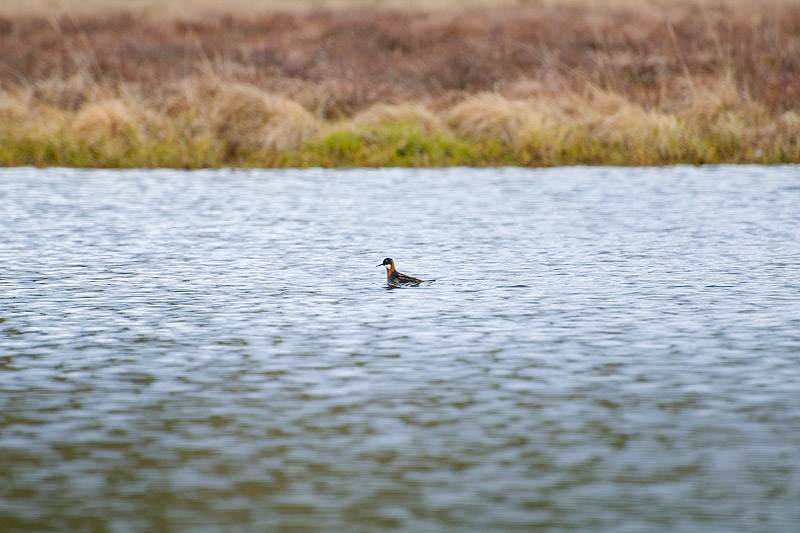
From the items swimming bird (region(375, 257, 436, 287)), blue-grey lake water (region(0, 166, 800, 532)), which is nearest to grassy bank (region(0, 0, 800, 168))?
blue-grey lake water (region(0, 166, 800, 532))

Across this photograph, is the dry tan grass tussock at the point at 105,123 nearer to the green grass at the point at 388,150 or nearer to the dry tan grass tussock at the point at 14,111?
the green grass at the point at 388,150

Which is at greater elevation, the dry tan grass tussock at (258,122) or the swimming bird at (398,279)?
Answer: the dry tan grass tussock at (258,122)

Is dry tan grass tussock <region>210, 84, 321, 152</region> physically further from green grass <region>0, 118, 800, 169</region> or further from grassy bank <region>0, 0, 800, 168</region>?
green grass <region>0, 118, 800, 169</region>

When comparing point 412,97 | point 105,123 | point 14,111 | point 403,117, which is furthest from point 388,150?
point 14,111

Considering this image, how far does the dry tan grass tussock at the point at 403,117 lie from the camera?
2228 centimetres

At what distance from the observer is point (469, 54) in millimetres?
29469

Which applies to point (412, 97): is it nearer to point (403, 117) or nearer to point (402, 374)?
point (403, 117)

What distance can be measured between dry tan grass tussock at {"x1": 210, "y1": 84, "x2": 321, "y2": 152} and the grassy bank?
1.2 inches

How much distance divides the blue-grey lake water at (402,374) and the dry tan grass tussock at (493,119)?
5.75 m

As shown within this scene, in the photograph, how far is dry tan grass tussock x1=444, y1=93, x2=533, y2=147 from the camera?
21.6 metres

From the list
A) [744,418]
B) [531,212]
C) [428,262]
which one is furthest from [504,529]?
[531,212]

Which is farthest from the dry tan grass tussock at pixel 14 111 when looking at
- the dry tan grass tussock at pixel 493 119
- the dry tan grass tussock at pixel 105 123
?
the dry tan grass tussock at pixel 493 119

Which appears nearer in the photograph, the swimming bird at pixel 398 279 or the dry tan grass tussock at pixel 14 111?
the swimming bird at pixel 398 279

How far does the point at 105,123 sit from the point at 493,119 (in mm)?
6954
